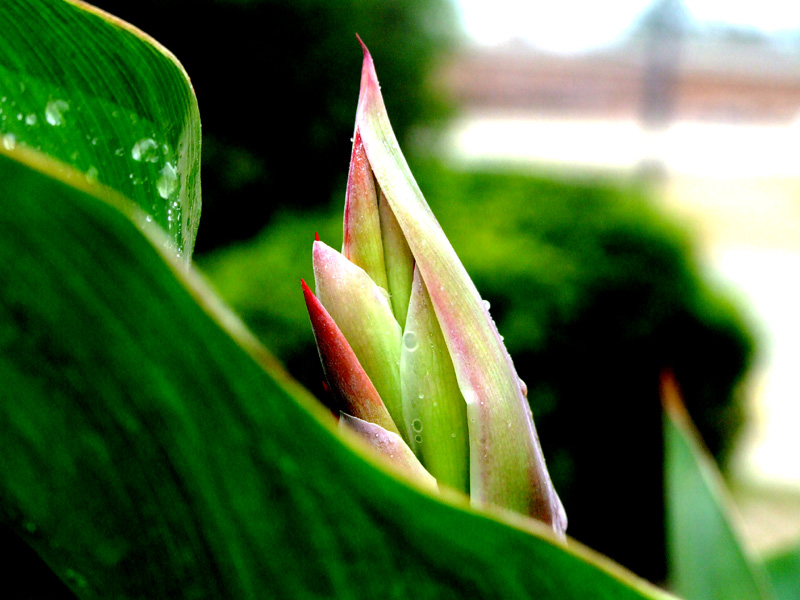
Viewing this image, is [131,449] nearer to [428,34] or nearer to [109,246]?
[109,246]

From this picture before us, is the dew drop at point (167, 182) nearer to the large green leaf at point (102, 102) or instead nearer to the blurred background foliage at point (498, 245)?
the large green leaf at point (102, 102)

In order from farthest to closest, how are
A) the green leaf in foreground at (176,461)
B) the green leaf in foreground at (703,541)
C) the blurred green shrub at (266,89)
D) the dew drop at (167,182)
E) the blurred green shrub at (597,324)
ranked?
the blurred green shrub at (266,89) → the blurred green shrub at (597,324) → the green leaf in foreground at (703,541) → the dew drop at (167,182) → the green leaf in foreground at (176,461)

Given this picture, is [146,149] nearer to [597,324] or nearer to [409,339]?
[409,339]

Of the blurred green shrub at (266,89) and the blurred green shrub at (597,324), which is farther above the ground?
the blurred green shrub at (266,89)

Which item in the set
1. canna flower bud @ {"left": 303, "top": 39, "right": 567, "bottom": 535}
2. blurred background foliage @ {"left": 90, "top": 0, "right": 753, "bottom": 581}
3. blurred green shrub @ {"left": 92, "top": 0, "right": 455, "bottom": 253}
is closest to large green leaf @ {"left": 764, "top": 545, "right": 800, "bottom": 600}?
canna flower bud @ {"left": 303, "top": 39, "right": 567, "bottom": 535}

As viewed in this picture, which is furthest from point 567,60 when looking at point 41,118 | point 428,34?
point 41,118

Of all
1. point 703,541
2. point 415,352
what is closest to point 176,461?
point 415,352

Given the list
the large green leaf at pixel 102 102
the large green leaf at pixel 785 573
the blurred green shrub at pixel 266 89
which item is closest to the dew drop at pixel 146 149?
the large green leaf at pixel 102 102
